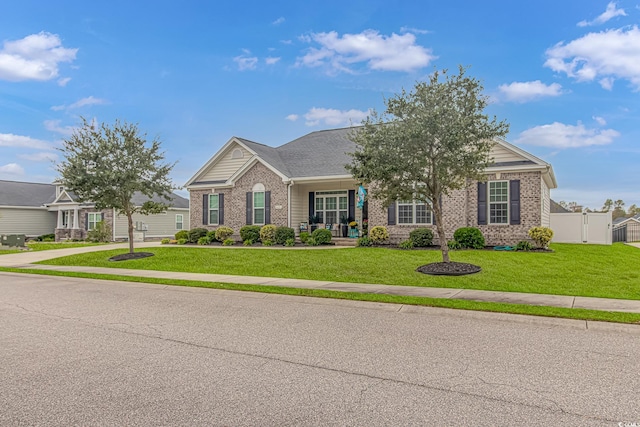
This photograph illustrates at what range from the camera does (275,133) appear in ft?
104

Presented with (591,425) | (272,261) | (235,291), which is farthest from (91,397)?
(272,261)

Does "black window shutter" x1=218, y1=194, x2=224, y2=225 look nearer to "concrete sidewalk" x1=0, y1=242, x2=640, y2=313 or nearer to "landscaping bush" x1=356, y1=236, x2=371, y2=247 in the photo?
"landscaping bush" x1=356, y1=236, x2=371, y2=247

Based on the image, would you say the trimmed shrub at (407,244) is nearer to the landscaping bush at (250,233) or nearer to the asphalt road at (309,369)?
the landscaping bush at (250,233)

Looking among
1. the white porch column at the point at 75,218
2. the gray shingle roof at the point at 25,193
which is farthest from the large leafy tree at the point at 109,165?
the gray shingle roof at the point at 25,193

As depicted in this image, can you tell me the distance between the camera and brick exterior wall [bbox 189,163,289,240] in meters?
23.3

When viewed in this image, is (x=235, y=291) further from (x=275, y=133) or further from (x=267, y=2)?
(x=275, y=133)

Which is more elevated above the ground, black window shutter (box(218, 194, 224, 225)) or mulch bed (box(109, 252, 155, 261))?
black window shutter (box(218, 194, 224, 225))

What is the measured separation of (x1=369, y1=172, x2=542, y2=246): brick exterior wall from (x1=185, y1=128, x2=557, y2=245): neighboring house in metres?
0.04

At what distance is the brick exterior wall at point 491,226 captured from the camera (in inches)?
736

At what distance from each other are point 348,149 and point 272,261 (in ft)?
35.0

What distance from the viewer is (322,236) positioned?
21.5m

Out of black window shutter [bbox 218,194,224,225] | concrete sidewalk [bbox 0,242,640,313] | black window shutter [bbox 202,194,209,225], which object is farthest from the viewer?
black window shutter [bbox 202,194,209,225]

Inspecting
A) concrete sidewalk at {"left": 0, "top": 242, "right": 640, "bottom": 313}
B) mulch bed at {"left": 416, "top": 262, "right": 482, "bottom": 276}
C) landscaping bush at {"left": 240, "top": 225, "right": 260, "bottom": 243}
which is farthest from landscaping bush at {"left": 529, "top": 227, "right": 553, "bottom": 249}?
landscaping bush at {"left": 240, "top": 225, "right": 260, "bottom": 243}

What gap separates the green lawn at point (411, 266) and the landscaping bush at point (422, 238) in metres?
1.73
